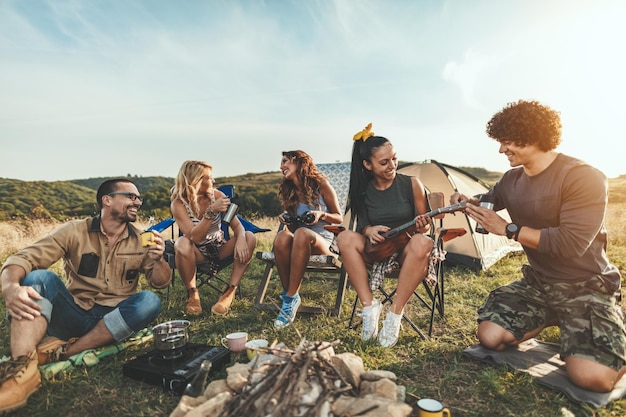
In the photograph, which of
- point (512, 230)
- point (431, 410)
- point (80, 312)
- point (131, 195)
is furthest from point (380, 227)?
point (80, 312)

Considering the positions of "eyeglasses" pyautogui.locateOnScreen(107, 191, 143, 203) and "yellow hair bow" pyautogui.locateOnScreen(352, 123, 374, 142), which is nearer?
"eyeglasses" pyautogui.locateOnScreen(107, 191, 143, 203)

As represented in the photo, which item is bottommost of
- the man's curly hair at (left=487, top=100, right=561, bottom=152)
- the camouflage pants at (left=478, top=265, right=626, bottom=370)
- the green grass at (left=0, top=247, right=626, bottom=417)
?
the green grass at (left=0, top=247, right=626, bottom=417)

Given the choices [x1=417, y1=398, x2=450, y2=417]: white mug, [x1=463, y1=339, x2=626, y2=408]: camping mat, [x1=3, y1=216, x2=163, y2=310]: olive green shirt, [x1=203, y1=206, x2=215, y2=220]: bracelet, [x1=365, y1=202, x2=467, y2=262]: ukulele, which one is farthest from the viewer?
[x1=203, y1=206, x2=215, y2=220]: bracelet

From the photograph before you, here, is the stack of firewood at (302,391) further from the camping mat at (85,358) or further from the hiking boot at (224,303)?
the hiking boot at (224,303)

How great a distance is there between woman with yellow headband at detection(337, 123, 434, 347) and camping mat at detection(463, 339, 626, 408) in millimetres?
609

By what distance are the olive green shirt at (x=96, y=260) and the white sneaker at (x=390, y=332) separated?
1786 millimetres

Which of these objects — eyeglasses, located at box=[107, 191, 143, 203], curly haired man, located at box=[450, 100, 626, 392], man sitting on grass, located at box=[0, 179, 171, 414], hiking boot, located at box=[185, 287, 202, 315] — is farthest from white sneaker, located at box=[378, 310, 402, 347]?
eyeglasses, located at box=[107, 191, 143, 203]

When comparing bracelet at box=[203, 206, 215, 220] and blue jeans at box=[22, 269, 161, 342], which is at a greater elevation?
bracelet at box=[203, 206, 215, 220]

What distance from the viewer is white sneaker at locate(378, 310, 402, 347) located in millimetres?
2924

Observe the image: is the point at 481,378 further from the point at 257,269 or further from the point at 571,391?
the point at 257,269

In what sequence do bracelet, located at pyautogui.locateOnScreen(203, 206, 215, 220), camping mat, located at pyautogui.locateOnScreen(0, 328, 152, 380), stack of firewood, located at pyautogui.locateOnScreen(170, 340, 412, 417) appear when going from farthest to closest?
bracelet, located at pyautogui.locateOnScreen(203, 206, 215, 220)
camping mat, located at pyautogui.locateOnScreen(0, 328, 152, 380)
stack of firewood, located at pyautogui.locateOnScreen(170, 340, 412, 417)

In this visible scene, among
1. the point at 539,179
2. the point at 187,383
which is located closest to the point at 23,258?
the point at 187,383

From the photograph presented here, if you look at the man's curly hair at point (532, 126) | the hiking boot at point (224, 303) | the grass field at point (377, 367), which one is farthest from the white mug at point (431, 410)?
the hiking boot at point (224, 303)

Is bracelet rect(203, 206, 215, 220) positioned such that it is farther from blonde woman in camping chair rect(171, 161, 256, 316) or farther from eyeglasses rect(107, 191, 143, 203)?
eyeglasses rect(107, 191, 143, 203)
